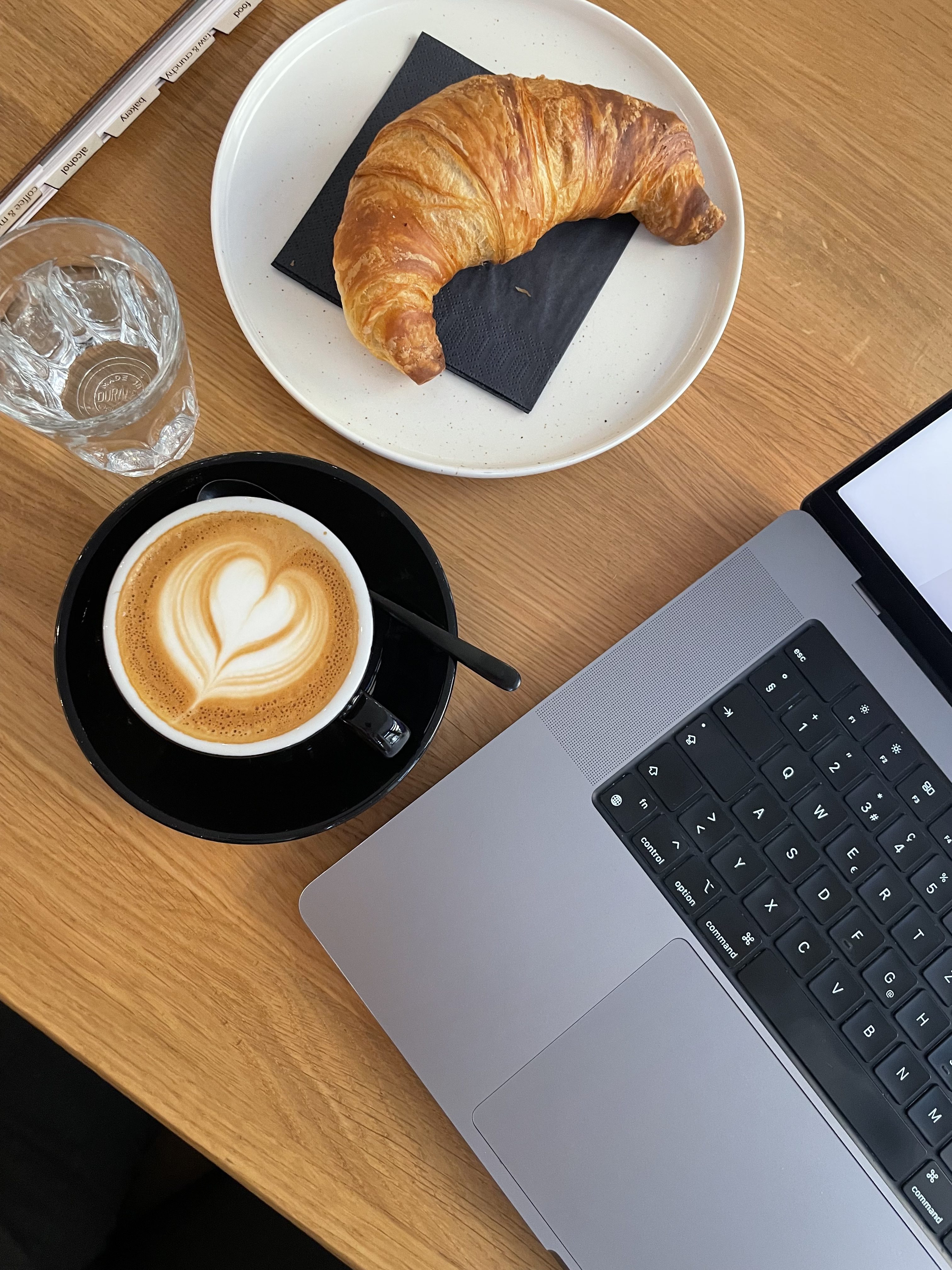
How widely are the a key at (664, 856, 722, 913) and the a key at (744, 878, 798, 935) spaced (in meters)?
0.02

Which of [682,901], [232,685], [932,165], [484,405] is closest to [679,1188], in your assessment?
[682,901]

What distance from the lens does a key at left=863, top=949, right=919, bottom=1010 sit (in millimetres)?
630

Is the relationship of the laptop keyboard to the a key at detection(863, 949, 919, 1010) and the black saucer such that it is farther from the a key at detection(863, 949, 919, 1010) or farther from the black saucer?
the black saucer

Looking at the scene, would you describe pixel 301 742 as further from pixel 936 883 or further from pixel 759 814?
pixel 936 883

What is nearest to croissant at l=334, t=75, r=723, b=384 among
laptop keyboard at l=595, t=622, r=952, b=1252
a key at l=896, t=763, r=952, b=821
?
laptop keyboard at l=595, t=622, r=952, b=1252

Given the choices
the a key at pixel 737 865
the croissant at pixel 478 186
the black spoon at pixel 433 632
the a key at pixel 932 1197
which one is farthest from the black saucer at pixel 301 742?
the a key at pixel 932 1197

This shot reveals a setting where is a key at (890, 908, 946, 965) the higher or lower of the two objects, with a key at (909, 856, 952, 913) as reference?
lower

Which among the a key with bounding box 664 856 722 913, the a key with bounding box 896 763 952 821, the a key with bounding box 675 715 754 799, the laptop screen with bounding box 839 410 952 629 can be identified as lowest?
the a key with bounding box 664 856 722 913

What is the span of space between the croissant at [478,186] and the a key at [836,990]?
50cm

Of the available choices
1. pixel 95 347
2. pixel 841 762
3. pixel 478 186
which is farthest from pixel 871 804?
pixel 95 347

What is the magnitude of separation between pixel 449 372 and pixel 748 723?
0.34 meters

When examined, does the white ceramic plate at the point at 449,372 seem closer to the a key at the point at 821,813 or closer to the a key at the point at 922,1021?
the a key at the point at 821,813

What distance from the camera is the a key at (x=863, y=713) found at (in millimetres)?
659

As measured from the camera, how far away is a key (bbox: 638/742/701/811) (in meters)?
0.64
